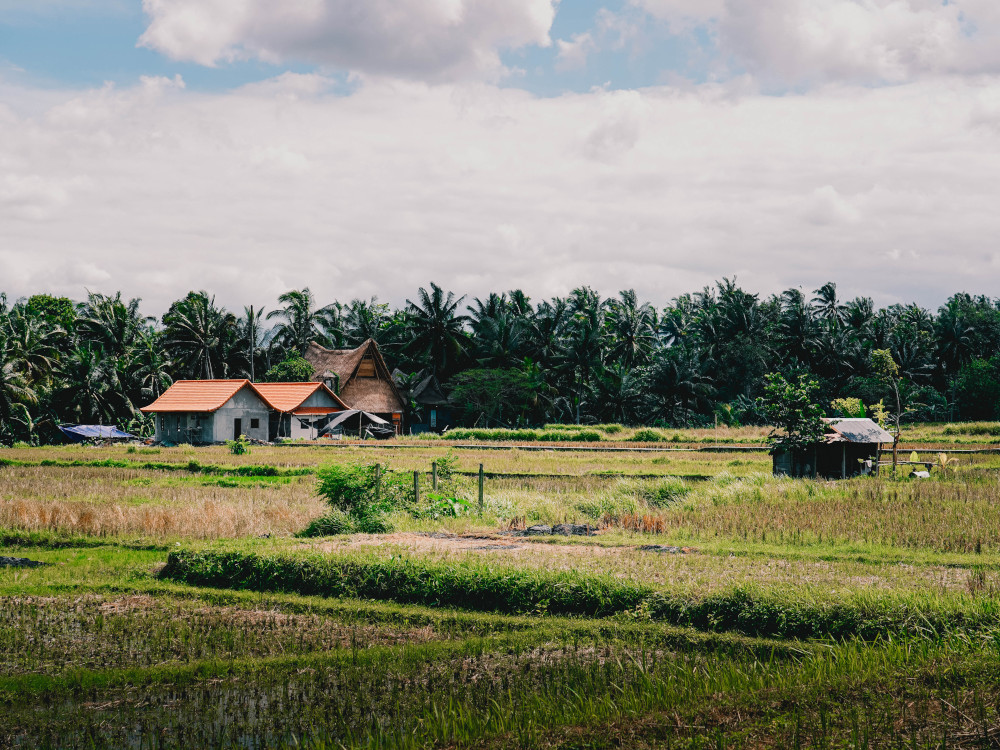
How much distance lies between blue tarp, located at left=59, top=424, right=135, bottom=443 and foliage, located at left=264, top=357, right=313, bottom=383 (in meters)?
9.90

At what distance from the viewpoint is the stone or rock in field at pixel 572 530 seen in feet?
46.2

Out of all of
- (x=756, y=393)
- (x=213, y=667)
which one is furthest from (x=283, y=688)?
(x=756, y=393)

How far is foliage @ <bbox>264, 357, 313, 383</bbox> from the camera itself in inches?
2098

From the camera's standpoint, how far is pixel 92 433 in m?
45.2

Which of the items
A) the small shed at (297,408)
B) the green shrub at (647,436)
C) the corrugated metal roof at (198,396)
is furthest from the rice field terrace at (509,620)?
the small shed at (297,408)

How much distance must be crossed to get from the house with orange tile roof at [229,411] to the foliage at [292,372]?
3623mm

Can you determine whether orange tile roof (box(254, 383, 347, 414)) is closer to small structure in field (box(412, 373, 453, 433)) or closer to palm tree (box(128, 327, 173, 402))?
palm tree (box(128, 327, 173, 402))

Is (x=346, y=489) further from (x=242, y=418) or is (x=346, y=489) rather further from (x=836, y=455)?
(x=242, y=418)

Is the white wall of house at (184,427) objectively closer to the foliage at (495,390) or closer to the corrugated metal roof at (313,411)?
the corrugated metal roof at (313,411)

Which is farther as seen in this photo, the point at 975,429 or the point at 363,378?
the point at 363,378

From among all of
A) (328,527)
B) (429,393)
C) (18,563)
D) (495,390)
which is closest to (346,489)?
(328,527)

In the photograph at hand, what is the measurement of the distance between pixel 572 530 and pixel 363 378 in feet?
138

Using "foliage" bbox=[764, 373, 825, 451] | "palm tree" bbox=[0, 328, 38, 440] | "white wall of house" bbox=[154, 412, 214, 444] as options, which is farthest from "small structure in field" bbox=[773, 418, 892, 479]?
"white wall of house" bbox=[154, 412, 214, 444]

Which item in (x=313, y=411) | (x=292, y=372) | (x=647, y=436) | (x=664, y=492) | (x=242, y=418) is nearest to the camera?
(x=664, y=492)
